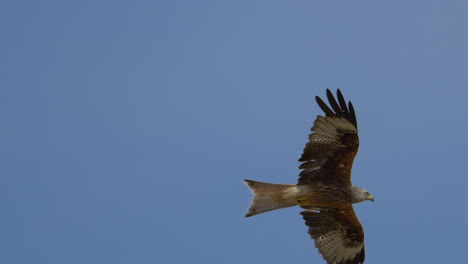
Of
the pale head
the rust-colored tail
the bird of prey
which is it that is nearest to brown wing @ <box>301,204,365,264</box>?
the bird of prey

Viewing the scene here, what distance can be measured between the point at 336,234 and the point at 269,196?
152 cm

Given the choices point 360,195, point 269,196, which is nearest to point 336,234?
point 360,195

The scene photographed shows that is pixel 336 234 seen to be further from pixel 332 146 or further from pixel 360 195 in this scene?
pixel 332 146

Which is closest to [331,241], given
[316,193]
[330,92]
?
[316,193]

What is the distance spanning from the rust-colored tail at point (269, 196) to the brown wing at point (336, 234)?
2.72ft

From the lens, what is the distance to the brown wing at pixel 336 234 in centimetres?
1047

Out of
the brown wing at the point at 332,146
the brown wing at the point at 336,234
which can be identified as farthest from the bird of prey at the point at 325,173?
the brown wing at the point at 336,234

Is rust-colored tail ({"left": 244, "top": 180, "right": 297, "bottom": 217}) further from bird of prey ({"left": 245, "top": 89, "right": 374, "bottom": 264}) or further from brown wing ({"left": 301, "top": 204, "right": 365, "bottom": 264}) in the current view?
brown wing ({"left": 301, "top": 204, "right": 365, "bottom": 264})

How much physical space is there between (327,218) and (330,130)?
1605 millimetres

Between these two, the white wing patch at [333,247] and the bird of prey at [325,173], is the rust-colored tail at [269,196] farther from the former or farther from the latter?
the white wing patch at [333,247]

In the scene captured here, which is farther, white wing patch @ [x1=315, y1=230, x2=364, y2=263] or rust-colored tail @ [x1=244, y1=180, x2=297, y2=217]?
white wing patch @ [x1=315, y1=230, x2=364, y2=263]

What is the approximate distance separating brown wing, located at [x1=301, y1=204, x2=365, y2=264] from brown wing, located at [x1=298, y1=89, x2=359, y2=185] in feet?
2.84

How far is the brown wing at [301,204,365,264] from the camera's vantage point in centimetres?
1047

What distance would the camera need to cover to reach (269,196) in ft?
31.8
